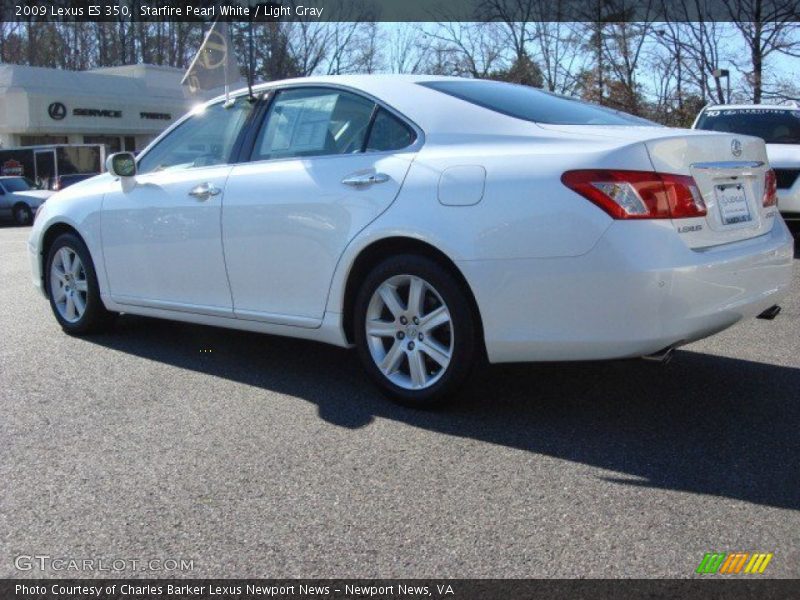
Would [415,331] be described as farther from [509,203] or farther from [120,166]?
[120,166]

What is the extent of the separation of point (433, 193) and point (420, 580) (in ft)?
6.23

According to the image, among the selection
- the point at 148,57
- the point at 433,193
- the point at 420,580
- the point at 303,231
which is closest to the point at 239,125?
the point at 303,231

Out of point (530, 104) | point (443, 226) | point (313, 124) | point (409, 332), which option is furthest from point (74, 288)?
point (530, 104)

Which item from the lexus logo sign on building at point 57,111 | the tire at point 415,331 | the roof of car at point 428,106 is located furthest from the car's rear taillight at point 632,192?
the lexus logo sign on building at point 57,111

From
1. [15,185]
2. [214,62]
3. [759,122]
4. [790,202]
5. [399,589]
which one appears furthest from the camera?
[15,185]

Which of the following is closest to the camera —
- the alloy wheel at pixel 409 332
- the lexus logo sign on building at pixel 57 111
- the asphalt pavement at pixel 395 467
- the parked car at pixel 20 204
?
the asphalt pavement at pixel 395 467

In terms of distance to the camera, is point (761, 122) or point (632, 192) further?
point (761, 122)

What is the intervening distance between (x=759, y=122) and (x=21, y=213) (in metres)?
22.1

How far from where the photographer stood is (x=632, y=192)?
354 cm

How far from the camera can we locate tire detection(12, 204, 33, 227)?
26406 millimetres

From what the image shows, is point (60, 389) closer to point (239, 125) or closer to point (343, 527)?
point (239, 125)

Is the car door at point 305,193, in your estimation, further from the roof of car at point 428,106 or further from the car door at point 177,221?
the car door at point 177,221

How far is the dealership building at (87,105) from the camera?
41688mm

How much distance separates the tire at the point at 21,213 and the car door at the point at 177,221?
75.2 ft
